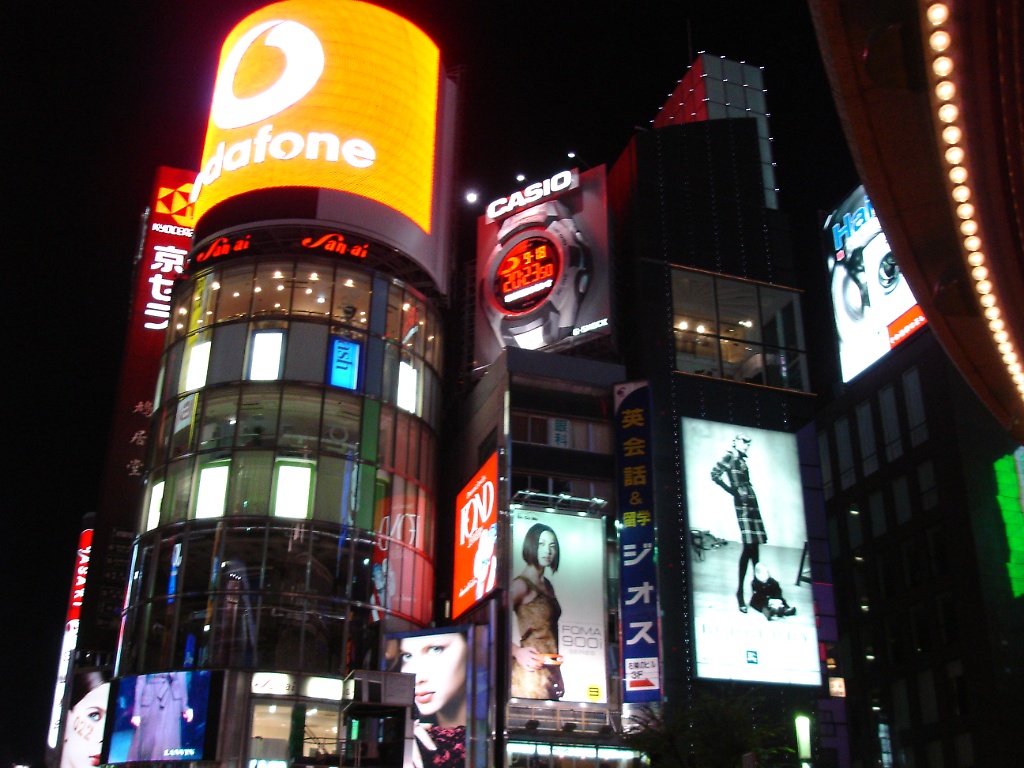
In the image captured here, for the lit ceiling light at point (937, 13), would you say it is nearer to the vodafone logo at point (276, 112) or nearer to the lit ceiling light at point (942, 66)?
the lit ceiling light at point (942, 66)

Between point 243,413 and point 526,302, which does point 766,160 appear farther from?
point 243,413

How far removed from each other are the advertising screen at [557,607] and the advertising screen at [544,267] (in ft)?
32.3

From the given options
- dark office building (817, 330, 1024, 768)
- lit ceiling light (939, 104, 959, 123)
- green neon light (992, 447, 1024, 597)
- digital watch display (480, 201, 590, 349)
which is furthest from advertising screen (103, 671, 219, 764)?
green neon light (992, 447, 1024, 597)

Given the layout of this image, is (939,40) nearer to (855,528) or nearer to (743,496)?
(743,496)

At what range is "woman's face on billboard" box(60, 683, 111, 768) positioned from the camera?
141 ft

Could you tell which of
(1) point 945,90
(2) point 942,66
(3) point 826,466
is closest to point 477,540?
(1) point 945,90

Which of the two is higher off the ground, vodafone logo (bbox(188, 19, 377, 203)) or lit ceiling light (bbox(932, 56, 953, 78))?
vodafone logo (bbox(188, 19, 377, 203))

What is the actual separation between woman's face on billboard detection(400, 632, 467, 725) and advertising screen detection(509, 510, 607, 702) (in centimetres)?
228

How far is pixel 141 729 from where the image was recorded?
1463 inches

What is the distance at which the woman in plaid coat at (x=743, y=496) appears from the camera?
39.4m

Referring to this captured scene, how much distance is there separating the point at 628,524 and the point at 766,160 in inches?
921

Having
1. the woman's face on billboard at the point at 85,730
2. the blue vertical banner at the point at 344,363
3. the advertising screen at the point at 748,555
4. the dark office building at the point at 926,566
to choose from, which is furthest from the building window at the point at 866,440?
the woman's face on billboard at the point at 85,730

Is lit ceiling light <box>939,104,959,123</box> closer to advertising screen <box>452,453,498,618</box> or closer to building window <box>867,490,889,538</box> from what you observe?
advertising screen <box>452,453,498,618</box>

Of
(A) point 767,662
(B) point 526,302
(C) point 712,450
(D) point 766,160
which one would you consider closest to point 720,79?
(D) point 766,160
